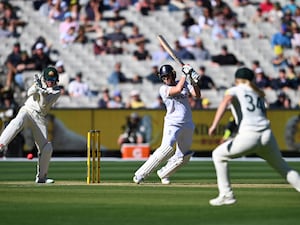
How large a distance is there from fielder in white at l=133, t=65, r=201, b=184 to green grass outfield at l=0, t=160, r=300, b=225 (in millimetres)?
314

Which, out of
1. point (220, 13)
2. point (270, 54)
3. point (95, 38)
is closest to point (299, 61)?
point (270, 54)

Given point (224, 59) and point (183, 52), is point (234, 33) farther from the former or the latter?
point (183, 52)

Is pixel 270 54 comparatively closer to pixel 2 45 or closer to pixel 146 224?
pixel 2 45

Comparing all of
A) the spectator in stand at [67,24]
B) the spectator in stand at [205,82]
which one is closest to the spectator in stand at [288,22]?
the spectator in stand at [205,82]

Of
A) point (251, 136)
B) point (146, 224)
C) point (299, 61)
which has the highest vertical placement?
point (299, 61)

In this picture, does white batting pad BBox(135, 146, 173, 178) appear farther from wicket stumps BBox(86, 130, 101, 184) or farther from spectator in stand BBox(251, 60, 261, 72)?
spectator in stand BBox(251, 60, 261, 72)

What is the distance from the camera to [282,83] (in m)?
29.9

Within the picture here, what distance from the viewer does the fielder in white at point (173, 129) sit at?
16469 mm

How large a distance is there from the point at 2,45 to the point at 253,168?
36.0 ft

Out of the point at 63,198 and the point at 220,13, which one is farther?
the point at 220,13

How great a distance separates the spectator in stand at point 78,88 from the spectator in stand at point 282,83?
5.25m

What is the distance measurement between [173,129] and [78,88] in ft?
42.8

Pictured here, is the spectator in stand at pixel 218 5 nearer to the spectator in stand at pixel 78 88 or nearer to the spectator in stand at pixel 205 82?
the spectator in stand at pixel 205 82

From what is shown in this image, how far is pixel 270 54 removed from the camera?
3127 cm
